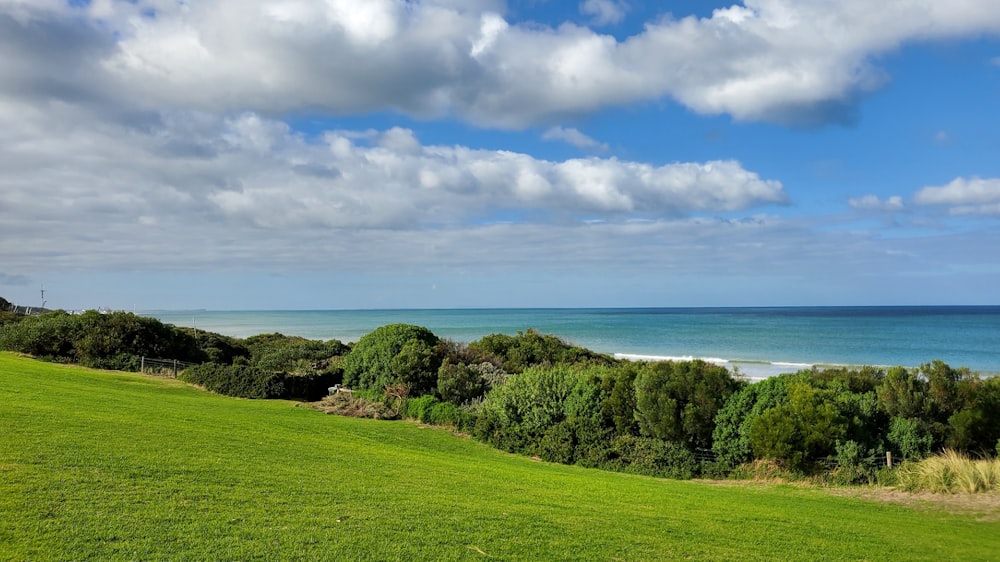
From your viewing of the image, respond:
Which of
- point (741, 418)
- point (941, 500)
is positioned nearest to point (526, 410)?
point (741, 418)

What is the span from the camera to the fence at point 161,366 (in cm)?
2921

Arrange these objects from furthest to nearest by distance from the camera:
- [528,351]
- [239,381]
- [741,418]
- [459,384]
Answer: [528,351] < [239,381] < [459,384] < [741,418]

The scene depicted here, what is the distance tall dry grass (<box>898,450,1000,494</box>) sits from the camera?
1305 centimetres

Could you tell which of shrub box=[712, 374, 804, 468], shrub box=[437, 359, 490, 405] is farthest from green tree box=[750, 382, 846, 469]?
shrub box=[437, 359, 490, 405]

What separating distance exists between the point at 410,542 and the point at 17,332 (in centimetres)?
3210

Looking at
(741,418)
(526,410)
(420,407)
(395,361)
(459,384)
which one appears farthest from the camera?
(395,361)

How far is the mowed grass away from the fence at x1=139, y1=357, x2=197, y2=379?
14.6 metres

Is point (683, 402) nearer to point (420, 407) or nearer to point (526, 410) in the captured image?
point (526, 410)

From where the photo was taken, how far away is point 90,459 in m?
9.28

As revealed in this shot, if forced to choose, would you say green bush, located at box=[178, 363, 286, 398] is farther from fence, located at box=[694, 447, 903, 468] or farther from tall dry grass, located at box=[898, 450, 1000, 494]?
tall dry grass, located at box=[898, 450, 1000, 494]

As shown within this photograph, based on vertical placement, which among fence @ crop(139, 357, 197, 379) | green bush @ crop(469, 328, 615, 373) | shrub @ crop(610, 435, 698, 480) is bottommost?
shrub @ crop(610, 435, 698, 480)

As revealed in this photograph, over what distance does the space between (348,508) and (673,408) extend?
11.1 meters

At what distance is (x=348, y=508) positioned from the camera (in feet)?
27.8

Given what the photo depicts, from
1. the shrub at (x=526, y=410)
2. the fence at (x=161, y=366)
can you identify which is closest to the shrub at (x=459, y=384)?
the shrub at (x=526, y=410)
